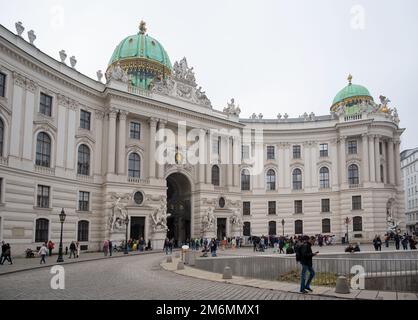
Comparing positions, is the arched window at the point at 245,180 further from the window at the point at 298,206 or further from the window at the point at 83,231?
the window at the point at 83,231

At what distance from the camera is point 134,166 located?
162 ft

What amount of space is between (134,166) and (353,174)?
33.1 meters

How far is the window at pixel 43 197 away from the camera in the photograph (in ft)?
124

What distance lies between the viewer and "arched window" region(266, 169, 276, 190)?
2552 inches

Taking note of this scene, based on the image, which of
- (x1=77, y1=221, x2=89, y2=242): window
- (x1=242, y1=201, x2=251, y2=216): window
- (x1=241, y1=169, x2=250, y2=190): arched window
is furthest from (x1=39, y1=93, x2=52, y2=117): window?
(x1=242, y1=201, x2=251, y2=216): window

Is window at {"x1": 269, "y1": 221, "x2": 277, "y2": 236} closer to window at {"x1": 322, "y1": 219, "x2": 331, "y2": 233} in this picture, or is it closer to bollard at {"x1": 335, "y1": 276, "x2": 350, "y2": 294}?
window at {"x1": 322, "y1": 219, "x2": 331, "y2": 233}

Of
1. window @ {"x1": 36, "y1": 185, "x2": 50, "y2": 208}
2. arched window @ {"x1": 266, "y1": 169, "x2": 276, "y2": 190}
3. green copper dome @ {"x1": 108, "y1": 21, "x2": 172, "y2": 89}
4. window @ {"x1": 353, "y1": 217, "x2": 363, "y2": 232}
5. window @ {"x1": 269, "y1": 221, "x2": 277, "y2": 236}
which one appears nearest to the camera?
window @ {"x1": 36, "y1": 185, "x2": 50, "y2": 208}

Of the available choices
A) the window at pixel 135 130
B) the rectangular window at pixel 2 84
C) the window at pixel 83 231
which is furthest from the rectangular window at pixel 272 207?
the rectangular window at pixel 2 84

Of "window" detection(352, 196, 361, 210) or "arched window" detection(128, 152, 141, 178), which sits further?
"window" detection(352, 196, 361, 210)

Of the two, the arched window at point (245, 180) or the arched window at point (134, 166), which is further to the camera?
the arched window at point (245, 180)

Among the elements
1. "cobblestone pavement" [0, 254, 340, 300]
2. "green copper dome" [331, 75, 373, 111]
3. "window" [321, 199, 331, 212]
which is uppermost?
"green copper dome" [331, 75, 373, 111]

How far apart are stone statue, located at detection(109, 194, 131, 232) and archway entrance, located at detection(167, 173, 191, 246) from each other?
1165 centimetres

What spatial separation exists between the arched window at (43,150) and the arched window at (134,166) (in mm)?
10958
